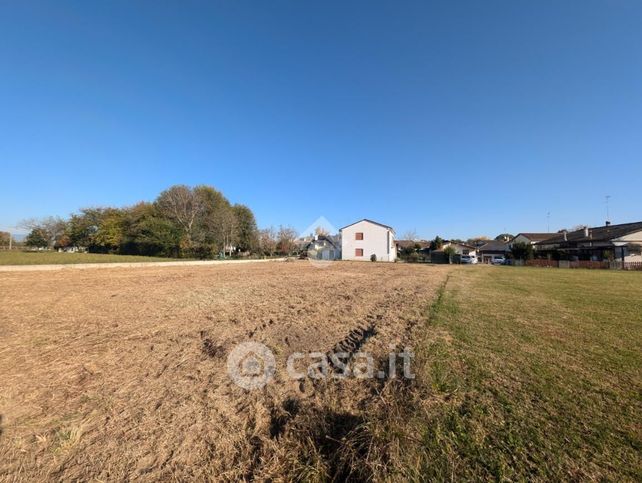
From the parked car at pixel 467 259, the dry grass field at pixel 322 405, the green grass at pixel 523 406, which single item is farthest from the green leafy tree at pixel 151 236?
the parked car at pixel 467 259

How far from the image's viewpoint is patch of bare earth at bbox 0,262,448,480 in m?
1.92

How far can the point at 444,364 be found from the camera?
346 centimetres

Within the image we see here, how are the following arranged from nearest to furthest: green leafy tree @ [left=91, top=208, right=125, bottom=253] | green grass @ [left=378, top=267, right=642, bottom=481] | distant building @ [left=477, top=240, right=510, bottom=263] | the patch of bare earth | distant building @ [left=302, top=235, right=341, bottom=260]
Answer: green grass @ [left=378, top=267, right=642, bottom=481]
the patch of bare earth
green leafy tree @ [left=91, top=208, right=125, bottom=253]
distant building @ [left=302, top=235, right=341, bottom=260]
distant building @ [left=477, top=240, right=510, bottom=263]

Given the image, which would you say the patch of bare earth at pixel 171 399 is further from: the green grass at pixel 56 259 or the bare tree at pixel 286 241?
the bare tree at pixel 286 241

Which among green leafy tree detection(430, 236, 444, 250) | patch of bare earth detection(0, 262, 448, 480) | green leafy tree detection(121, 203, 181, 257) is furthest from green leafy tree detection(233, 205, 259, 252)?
patch of bare earth detection(0, 262, 448, 480)

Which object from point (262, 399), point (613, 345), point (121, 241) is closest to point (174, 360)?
point (262, 399)

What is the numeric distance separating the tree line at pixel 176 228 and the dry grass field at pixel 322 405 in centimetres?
3280

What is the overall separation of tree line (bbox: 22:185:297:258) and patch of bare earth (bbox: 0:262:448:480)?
32188 millimetres

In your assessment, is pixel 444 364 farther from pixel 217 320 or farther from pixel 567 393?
pixel 217 320

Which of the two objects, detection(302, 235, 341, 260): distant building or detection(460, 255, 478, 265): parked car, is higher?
detection(302, 235, 341, 260): distant building

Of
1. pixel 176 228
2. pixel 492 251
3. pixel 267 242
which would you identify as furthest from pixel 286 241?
pixel 492 251

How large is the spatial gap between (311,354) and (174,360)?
1892 mm

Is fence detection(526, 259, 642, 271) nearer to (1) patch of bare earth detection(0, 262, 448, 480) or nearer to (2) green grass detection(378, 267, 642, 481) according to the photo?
(2) green grass detection(378, 267, 642, 481)

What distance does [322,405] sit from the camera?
2564 millimetres
